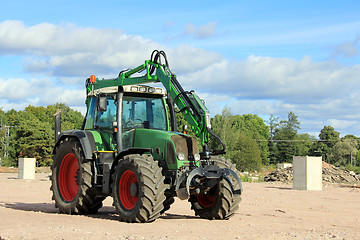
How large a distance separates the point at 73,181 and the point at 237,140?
45666mm

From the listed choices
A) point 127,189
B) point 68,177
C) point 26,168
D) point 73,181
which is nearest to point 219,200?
point 127,189

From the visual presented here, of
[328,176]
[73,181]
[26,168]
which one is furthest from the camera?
[26,168]

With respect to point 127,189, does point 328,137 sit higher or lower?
higher

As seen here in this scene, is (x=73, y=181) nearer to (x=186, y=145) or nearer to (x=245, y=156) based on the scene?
(x=186, y=145)

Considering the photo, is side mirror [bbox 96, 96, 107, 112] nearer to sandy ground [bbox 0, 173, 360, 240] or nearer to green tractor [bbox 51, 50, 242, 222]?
green tractor [bbox 51, 50, 242, 222]

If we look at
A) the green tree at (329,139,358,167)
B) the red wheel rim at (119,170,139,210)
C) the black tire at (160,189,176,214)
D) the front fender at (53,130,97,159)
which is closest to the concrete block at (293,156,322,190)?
the front fender at (53,130,97,159)

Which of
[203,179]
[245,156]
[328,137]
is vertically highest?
[328,137]

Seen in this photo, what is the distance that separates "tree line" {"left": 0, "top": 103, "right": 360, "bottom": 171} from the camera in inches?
2324

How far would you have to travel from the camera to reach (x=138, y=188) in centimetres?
1080

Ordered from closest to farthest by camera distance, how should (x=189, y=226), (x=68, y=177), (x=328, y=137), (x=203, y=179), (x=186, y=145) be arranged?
(x=189, y=226) → (x=203, y=179) → (x=186, y=145) → (x=68, y=177) → (x=328, y=137)

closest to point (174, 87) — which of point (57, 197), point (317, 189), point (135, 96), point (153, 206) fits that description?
point (135, 96)

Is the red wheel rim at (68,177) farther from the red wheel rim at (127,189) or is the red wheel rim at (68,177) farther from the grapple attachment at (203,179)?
the grapple attachment at (203,179)

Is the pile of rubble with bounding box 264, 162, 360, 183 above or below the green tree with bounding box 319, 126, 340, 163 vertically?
below

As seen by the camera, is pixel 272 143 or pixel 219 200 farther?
pixel 272 143
